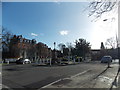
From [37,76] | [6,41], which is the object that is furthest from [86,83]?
[6,41]

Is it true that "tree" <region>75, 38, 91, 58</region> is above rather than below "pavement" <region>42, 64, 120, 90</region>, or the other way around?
above

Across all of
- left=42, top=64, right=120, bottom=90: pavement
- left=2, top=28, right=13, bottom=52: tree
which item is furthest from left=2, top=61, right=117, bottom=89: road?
left=2, top=28, right=13, bottom=52: tree

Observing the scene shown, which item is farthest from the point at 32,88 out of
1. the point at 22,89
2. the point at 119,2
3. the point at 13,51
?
the point at 13,51

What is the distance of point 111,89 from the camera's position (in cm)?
722

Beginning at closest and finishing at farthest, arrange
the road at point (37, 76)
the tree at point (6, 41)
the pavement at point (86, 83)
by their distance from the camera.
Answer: the pavement at point (86, 83) → the road at point (37, 76) → the tree at point (6, 41)

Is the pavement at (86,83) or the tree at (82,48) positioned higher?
the tree at (82,48)

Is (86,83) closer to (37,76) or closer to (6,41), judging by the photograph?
(37,76)

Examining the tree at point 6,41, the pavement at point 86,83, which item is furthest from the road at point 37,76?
the tree at point 6,41

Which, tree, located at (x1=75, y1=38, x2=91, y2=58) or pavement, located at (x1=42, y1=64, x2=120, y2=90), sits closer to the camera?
pavement, located at (x1=42, y1=64, x2=120, y2=90)

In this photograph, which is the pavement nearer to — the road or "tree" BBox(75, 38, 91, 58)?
the road

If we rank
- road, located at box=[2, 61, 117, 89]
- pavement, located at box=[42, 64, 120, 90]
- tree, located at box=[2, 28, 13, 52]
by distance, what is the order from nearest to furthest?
pavement, located at box=[42, 64, 120, 90] < road, located at box=[2, 61, 117, 89] < tree, located at box=[2, 28, 13, 52]

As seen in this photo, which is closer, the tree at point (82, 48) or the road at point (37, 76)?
the road at point (37, 76)

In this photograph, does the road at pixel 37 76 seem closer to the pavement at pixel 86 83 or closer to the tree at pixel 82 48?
the pavement at pixel 86 83

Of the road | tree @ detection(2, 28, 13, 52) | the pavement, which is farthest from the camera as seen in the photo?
tree @ detection(2, 28, 13, 52)
